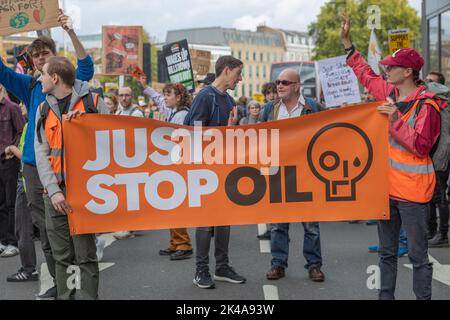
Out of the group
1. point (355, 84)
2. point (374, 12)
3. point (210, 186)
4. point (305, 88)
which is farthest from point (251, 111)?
point (305, 88)

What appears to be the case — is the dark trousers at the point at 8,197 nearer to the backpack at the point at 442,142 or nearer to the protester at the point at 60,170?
the protester at the point at 60,170

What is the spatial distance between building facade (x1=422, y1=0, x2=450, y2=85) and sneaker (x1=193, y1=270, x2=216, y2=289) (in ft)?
35.0

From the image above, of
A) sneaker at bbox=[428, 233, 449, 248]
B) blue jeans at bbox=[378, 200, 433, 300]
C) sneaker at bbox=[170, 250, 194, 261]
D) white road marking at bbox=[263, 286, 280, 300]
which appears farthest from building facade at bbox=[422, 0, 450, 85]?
blue jeans at bbox=[378, 200, 433, 300]

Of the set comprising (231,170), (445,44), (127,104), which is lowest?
(231,170)

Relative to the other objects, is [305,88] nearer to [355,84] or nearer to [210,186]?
[355,84]

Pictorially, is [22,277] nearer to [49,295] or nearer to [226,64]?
[49,295]

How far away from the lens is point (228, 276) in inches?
289

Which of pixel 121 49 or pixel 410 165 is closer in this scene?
pixel 410 165

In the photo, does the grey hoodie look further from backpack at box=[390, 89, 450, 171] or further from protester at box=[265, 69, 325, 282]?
backpack at box=[390, 89, 450, 171]

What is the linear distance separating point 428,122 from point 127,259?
4.40 metres

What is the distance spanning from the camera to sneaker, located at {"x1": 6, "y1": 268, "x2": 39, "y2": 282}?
7.49 meters

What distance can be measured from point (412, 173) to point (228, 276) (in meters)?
2.50

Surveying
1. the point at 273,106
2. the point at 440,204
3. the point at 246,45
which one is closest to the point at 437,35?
the point at 440,204
